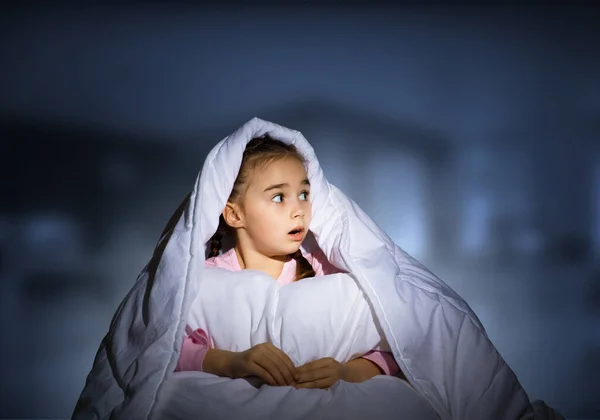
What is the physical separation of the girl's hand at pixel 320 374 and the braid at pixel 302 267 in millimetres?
306

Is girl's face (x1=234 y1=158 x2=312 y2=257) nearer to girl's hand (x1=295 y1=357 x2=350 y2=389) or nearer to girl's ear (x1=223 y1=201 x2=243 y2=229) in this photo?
girl's ear (x1=223 y1=201 x2=243 y2=229)

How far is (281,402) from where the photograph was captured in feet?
3.19

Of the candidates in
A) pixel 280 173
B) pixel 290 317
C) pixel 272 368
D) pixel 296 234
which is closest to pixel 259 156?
pixel 280 173

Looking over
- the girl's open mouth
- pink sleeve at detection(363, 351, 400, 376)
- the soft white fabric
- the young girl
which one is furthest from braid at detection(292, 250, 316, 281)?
the soft white fabric

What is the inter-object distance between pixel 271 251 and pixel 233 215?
109 millimetres

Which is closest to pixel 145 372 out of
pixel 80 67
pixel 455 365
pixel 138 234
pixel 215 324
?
pixel 215 324

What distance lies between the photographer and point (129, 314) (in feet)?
3.85

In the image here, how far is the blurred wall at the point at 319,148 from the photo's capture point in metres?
1.73

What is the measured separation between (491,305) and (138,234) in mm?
937

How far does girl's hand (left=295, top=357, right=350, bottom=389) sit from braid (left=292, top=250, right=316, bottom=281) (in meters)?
0.31

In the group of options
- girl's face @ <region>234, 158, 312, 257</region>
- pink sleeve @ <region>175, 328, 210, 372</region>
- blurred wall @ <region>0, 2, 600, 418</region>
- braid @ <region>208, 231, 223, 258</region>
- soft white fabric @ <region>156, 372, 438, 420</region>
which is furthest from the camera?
blurred wall @ <region>0, 2, 600, 418</region>

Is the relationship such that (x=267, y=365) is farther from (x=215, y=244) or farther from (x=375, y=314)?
(x=215, y=244)

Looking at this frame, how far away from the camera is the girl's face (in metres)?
1.26

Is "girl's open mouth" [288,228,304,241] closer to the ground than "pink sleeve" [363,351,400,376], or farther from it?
farther from it
